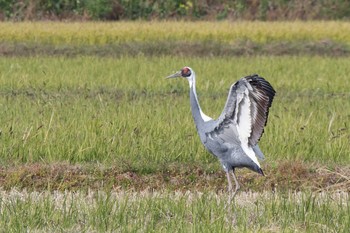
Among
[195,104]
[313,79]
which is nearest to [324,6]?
[313,79]

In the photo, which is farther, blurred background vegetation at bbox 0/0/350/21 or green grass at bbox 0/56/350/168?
blurred background vegetation at bbox 0/0/350/21

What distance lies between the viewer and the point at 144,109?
8.60 metres

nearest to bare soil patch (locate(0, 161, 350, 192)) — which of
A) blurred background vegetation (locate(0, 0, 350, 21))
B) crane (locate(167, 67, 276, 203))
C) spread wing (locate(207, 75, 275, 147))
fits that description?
crane (locate(167, 67, 276, 203))

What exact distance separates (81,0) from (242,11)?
3376 mm

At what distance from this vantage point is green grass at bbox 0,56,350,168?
22.4ft

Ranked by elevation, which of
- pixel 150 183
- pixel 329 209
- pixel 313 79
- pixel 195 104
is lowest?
pixel 313 79

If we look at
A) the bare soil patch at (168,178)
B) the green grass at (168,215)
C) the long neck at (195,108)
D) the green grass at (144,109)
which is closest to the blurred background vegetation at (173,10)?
the green grass at (144,109)

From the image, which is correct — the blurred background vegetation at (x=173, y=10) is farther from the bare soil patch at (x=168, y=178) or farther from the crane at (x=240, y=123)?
the crane at (x=240, y=123)

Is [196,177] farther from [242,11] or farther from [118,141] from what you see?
[242,11]

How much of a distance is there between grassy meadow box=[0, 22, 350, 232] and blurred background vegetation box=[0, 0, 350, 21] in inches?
282

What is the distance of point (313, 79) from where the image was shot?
37.5 feet

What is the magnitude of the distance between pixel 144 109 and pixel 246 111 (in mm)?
3531

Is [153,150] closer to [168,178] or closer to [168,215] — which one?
[168,178]

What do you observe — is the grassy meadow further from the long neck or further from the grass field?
the grass field
